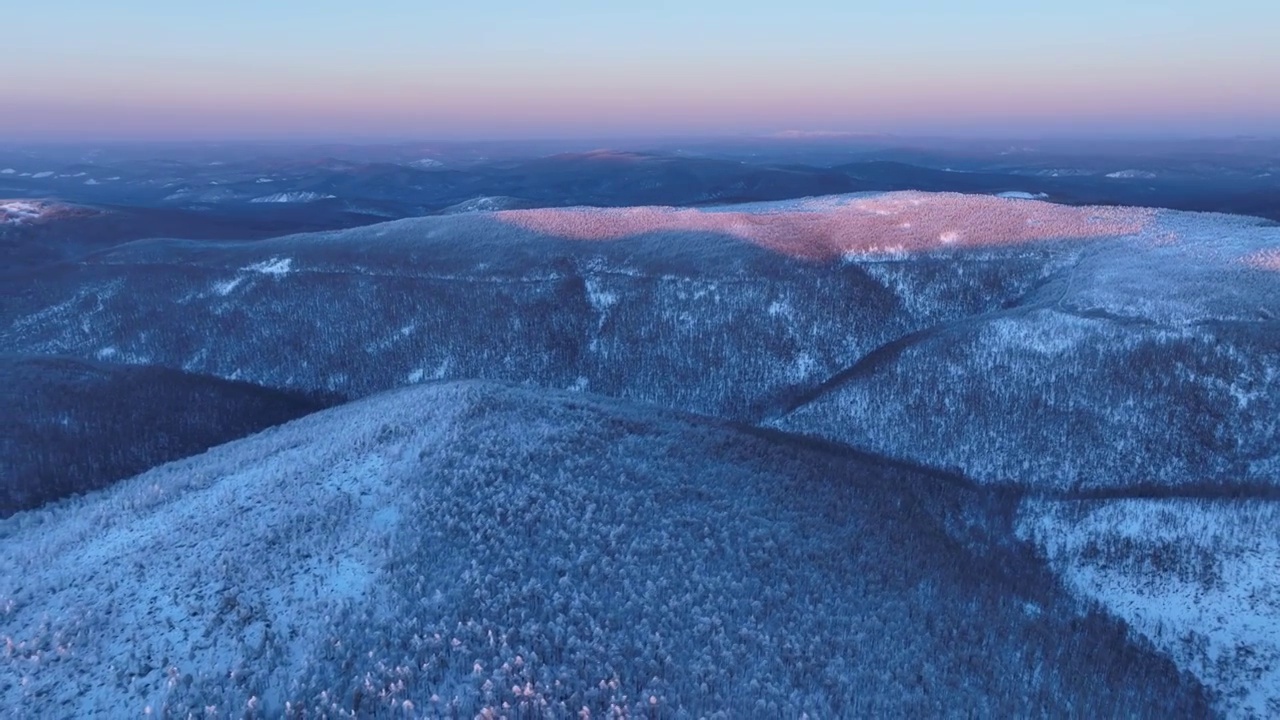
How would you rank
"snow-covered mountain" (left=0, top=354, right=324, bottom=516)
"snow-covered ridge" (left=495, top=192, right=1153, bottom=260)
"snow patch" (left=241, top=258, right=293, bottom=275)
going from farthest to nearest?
"snow patch" (left=241, top=258, right=293, bottom=275), "snow-covered ridge" (left=495, top=192, right=1153, bottom=260), "snow-covered mountain" (left=0, top=354, right=324, bottom=516)

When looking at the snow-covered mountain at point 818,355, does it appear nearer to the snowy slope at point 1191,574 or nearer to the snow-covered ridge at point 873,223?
the snowy slope at point 1191,574

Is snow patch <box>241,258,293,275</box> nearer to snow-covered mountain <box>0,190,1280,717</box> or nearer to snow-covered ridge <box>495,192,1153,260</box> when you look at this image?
snow-covered mountain <box>0,190,1280,717</box>

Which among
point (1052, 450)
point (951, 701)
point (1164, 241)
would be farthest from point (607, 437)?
point (1164, 241)

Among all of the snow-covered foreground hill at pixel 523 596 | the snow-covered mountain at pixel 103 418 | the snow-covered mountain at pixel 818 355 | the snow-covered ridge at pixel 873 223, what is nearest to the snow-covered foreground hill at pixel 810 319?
the snow-covered mountain at pixel 818 355

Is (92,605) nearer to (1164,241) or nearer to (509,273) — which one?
(509,273)

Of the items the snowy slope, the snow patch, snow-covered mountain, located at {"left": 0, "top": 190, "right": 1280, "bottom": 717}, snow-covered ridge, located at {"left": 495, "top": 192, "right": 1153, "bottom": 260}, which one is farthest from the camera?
the snow patch

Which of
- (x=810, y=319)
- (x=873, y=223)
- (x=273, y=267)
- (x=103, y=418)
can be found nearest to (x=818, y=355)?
(x=810, y=319)

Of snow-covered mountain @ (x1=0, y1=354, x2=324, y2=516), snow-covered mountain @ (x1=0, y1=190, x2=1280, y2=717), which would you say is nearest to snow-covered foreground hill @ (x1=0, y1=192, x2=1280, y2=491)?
snow-covered mountain @ (x1=0, y1=190, x2=1280, y2=717)
